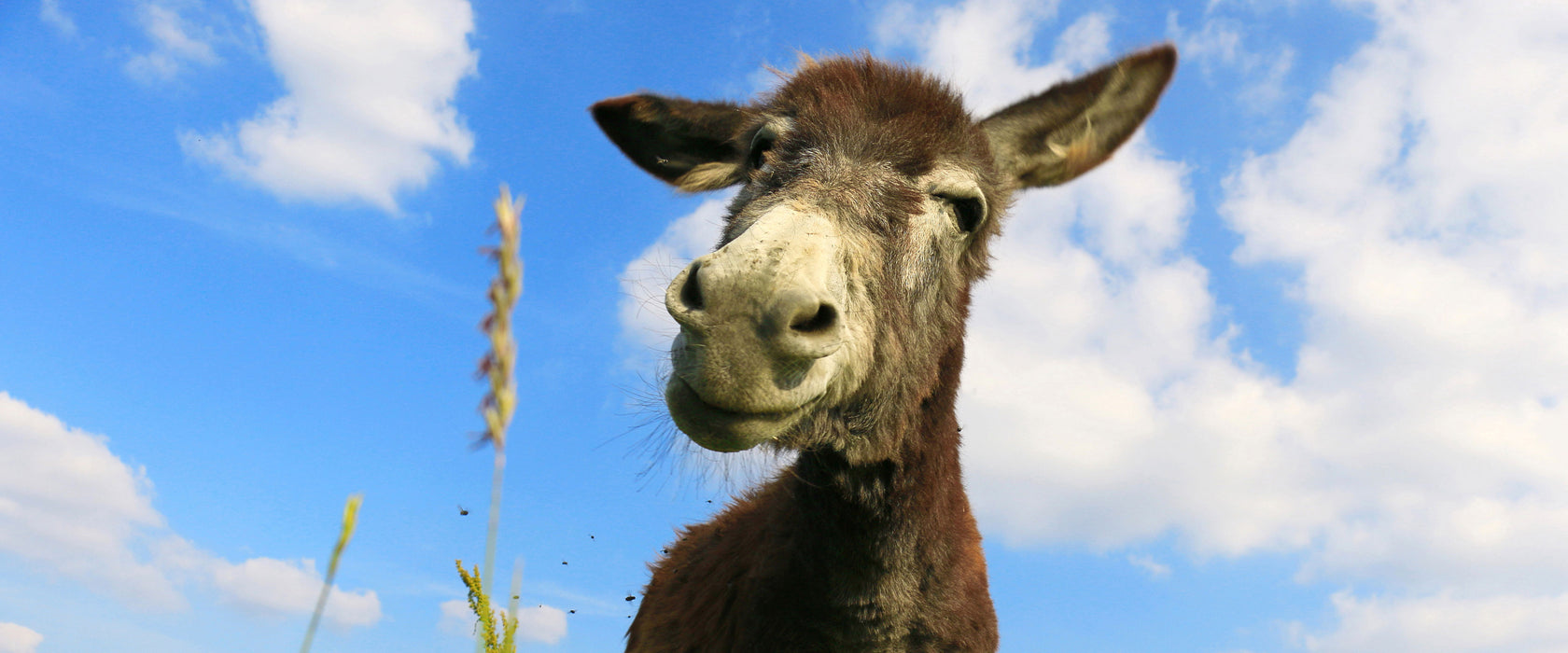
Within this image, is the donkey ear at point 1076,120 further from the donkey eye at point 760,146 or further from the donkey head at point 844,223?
the donkey eye at point 760,146

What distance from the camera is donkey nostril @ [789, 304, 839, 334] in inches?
112

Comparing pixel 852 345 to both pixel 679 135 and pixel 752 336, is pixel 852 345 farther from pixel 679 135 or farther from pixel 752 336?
pixel 679 135

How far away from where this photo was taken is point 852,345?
10.5 feet

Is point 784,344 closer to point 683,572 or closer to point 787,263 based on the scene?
point 787,263

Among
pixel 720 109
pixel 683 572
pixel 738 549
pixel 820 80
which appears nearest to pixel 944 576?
pixel 738 549

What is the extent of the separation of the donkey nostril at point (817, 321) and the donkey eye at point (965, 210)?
122cm

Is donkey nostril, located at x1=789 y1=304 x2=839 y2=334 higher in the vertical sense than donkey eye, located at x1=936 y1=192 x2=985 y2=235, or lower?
lower

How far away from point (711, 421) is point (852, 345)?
638mm

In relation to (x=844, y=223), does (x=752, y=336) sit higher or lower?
lower

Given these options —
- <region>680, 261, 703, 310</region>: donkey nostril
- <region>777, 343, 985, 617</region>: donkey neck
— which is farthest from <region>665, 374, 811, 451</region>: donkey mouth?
<region>777, 343, 985, 617</region>: donkey neck

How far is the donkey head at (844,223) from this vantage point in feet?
9.18

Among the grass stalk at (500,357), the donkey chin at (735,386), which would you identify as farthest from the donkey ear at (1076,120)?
the grass stalk at (500,357)

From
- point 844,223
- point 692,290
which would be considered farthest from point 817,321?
point 844,223

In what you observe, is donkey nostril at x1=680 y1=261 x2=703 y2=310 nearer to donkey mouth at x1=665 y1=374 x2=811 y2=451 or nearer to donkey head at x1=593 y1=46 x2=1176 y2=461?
donkey head at x1=593 y1=46 x2=1176 y2=461
